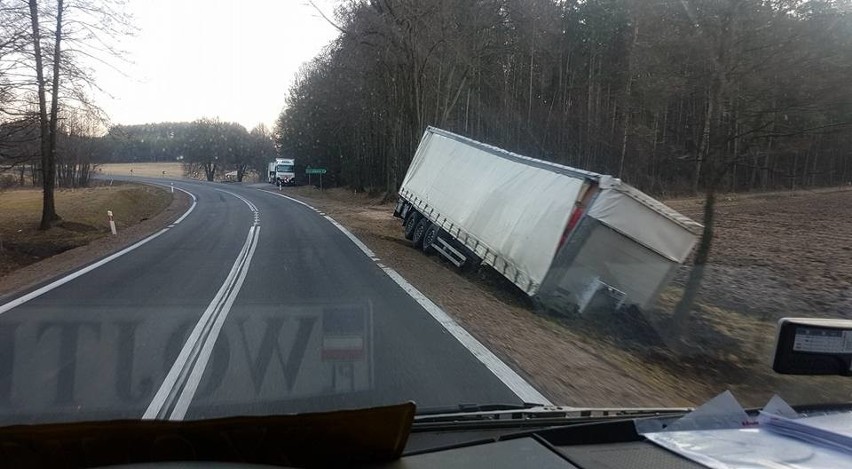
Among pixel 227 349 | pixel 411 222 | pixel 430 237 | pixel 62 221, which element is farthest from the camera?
pixel 62 221

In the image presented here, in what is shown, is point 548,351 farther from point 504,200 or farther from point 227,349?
point 504,200

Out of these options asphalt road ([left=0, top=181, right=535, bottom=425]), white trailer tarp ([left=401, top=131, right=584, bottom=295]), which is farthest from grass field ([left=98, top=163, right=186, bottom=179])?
asphalt road ([left=0, top=181, right=535, bottom=425])

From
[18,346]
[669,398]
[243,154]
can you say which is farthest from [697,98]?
[243,154]

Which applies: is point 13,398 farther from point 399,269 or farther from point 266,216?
point 266,216

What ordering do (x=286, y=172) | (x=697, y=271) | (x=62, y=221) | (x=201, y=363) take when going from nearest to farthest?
(x=201, y=363), (x=697, y=271), (x=62, y=221), (x=286, y=172)

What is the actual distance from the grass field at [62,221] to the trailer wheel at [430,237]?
37.0 ft

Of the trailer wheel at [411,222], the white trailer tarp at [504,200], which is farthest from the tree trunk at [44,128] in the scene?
the white trailer tarp at [504,200]

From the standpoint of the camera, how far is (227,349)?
24.6ft

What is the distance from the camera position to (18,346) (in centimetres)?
775

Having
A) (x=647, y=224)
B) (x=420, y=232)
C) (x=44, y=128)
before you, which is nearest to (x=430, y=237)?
(x=420, y=232)

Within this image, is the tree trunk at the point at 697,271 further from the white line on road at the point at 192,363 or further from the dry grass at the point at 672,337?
the white line on road at the point at 192,363

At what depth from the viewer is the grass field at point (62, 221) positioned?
23.8m

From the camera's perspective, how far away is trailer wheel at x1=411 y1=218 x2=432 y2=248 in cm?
1999

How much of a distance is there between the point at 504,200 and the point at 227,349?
27.0 feet
